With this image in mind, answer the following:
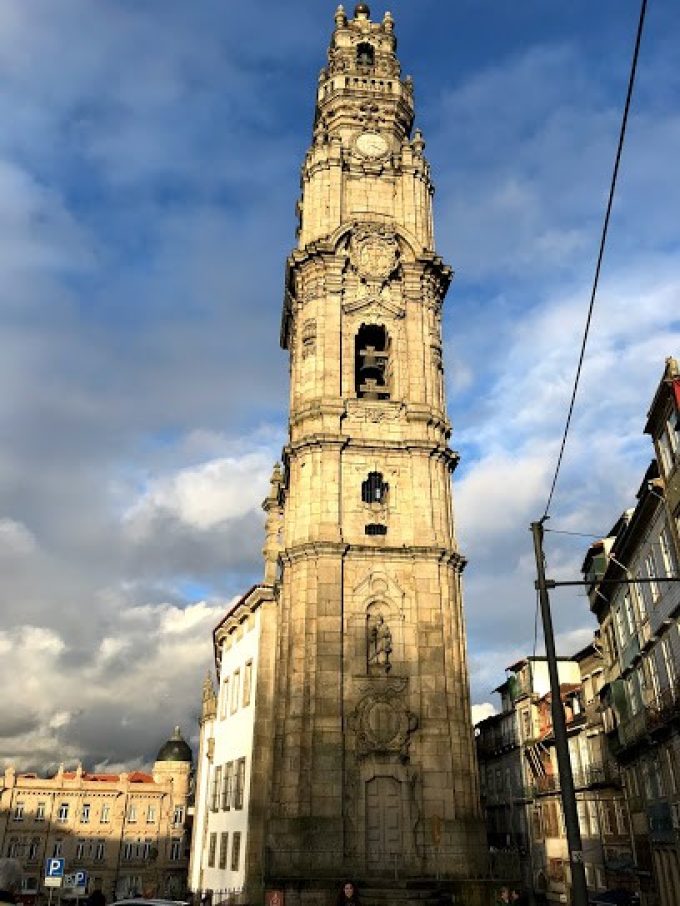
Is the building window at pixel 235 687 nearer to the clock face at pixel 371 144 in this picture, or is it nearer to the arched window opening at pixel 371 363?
the arched window opening at pixel 371 363

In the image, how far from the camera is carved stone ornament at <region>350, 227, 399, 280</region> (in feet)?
125

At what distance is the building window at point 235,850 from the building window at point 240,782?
1241 mm

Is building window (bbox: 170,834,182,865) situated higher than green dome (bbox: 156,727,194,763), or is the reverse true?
green dome (bbox: 156,727,194,763)

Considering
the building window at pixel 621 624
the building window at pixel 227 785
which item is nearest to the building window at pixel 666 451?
the building window at pixel 621 624

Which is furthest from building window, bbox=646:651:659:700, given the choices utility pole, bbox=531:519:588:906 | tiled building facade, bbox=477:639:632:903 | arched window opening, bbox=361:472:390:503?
utility pole, bbox=531:519:588:906

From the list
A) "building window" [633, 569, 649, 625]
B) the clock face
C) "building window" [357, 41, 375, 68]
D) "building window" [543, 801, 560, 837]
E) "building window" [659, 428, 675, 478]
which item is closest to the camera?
"building window" [659, 428, 675, 478]

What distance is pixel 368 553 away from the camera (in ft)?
105

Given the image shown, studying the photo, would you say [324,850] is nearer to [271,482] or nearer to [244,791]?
[244,791]

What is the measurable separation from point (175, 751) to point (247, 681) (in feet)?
196

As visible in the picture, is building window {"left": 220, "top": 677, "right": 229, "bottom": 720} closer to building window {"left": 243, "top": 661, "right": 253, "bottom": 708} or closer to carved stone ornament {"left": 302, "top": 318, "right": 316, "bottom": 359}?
building window {"left": 243, "top": 661, "right": 253, "bottom": 708}

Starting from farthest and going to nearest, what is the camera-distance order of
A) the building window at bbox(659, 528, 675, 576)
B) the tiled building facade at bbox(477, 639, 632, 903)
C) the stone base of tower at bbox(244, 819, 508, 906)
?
the tiled building facade at bbox(477, 639, 632, 903)
the building window at bbox(659, 528, 675, 576)
the stone base of tower at bbox(244, 819, 508, 906)

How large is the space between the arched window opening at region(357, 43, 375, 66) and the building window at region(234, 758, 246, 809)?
40563 mm

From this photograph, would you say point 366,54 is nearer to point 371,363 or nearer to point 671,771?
point 371,363

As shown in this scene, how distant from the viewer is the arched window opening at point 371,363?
36.8 metres
